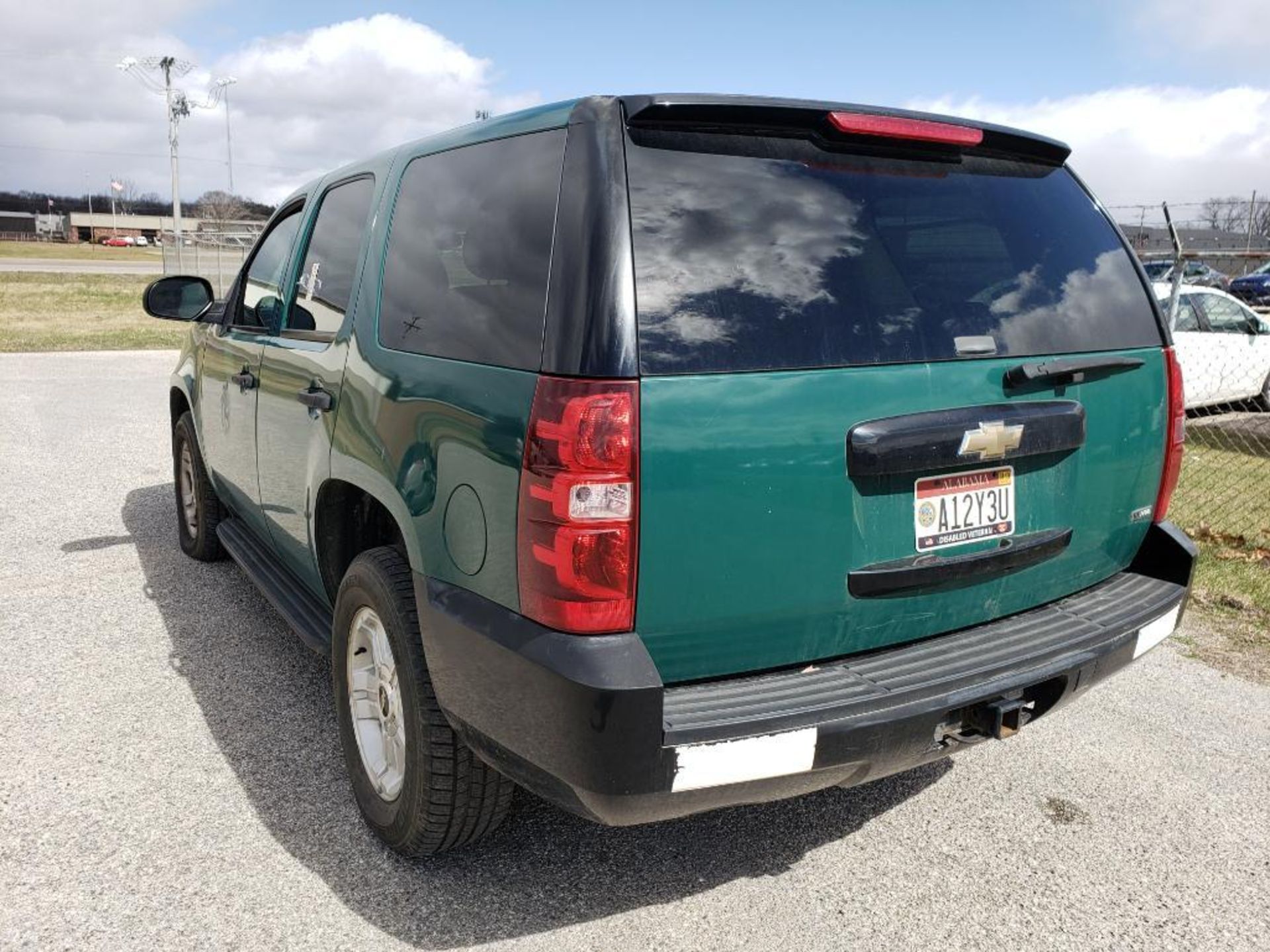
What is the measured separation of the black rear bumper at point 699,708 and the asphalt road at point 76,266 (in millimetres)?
39111

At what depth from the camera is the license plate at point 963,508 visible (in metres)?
2.40

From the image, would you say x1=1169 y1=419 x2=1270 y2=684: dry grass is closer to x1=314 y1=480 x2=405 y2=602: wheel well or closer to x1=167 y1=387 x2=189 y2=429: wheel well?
x1=314 y1=480 x2=405 y2=602: wheel well

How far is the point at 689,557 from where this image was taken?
6.97 ft

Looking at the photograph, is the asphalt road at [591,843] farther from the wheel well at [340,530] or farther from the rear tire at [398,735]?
the wheel well at [340,530]

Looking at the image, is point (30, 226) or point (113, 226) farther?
point (30, 226)

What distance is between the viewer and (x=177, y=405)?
5543 mm

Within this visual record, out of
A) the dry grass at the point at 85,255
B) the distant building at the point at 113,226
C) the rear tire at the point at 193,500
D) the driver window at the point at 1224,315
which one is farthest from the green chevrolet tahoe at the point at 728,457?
the distant building at the point at 113,226

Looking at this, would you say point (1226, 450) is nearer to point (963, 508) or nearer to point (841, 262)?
point (963, 508)

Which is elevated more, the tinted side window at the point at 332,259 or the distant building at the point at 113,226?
the distant building at the point at 113,226

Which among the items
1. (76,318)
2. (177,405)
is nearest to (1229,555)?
(177,405)

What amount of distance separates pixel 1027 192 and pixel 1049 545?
3.23ft

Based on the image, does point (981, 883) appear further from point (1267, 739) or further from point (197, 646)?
point (197, 646)

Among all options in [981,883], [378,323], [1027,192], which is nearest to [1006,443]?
[1027,192]

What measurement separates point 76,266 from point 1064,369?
47.8m
